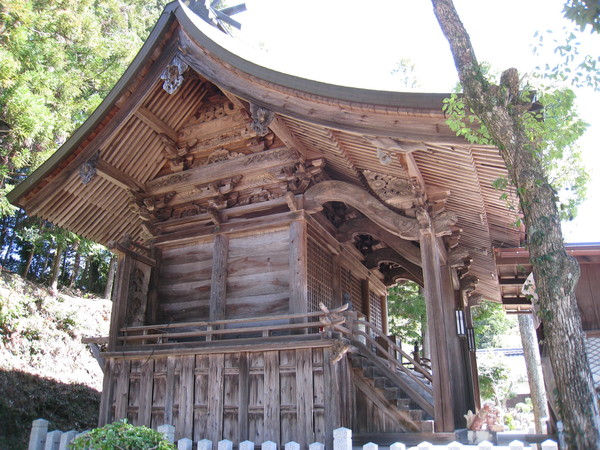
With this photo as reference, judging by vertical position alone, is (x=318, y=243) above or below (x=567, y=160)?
above

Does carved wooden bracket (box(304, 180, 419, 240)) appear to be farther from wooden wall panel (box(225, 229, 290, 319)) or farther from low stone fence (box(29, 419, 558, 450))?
low stone fence (box(29, 419, 558, 450))

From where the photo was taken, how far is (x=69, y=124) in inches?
638

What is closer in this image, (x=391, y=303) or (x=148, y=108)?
(x=148, y=108)

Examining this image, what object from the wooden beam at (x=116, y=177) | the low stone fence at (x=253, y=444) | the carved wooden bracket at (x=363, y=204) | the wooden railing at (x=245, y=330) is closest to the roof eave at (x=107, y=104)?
the wooden beam at (x=116, y=177)

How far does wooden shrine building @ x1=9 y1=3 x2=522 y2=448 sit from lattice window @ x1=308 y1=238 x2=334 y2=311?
2.3 inches

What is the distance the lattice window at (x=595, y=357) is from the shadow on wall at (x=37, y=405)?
36.8 ft

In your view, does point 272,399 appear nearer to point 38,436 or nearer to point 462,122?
point 38,436

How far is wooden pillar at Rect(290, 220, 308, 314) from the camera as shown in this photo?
891 centimetres

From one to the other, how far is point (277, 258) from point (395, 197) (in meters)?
2.55

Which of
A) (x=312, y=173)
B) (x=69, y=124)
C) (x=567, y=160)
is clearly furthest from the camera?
(x=69, y=124)

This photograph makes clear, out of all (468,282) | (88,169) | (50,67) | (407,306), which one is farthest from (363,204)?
(50,67)

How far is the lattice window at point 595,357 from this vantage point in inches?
264

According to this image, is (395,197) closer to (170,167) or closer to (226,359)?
(226,359)

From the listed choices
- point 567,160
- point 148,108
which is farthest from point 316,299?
point 567,160
